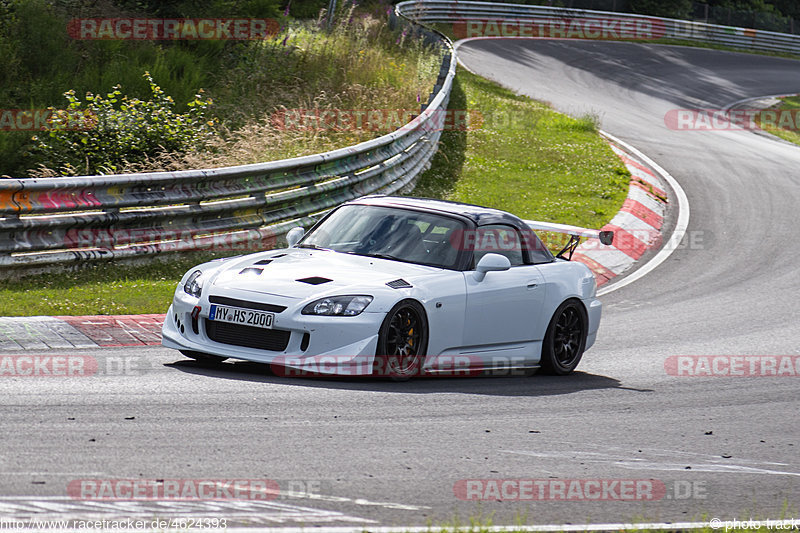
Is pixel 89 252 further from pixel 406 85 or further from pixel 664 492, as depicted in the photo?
pixel 406 85

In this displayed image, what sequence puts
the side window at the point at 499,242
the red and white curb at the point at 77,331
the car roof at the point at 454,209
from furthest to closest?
the car roof at the point at 454,209, the side window at the point at 499,242, the red and white curb at the point at 77,331

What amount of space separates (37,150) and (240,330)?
8.27 meters

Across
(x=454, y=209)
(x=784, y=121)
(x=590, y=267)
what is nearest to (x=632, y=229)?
(x=590, y=267)

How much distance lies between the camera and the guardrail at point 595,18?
4150cm

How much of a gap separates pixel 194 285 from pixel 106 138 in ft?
22.1

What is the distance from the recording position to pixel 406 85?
21625mm

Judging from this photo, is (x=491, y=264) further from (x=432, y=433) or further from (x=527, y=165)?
(x=527, y=165)

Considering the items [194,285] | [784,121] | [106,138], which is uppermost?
[784,121]

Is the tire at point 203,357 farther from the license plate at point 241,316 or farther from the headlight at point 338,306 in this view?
the headlight at point 338,306

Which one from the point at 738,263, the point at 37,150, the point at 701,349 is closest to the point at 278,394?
the point at 701,349

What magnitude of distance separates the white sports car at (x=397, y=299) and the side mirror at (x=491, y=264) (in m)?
0.01

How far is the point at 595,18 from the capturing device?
4622 cm

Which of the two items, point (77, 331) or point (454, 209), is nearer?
point (77, 331)

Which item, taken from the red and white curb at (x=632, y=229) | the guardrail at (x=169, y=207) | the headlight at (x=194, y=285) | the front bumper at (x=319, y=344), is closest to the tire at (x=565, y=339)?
the front bumper at (x=319, y=344)
